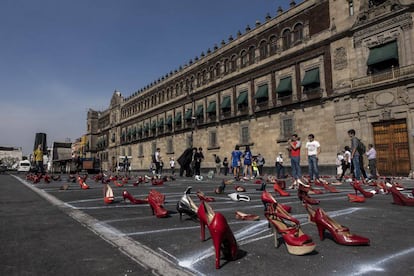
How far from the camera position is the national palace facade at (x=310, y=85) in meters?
18.4

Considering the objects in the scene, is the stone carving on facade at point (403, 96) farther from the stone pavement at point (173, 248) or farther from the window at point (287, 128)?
the stone pavement at point (173, 248)

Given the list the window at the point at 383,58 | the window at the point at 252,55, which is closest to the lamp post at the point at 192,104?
the window at the point at 252,55

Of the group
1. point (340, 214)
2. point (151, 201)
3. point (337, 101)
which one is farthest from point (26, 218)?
point (337, 101)

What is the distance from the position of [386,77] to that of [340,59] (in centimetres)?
366

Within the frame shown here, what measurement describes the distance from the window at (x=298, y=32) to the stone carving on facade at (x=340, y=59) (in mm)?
3713

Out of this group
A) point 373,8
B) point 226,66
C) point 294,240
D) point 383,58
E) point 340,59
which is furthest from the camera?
point 226,66

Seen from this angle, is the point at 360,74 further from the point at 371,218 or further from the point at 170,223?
the point at 170,223

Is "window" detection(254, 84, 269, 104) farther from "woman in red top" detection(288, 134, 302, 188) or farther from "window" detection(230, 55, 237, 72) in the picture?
"woman in red top" detection(288, 134, 302, 188)

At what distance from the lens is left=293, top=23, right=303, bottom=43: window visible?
79.4ft

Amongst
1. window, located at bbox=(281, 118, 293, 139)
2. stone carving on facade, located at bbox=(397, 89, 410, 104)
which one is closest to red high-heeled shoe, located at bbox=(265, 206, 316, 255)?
stone carving on facade, located at bbox=(397, 89, 410, 104)

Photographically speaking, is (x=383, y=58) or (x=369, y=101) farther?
(x=369, y=101)

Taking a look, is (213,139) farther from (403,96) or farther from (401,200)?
(401,200)

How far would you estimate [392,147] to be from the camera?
1852cm

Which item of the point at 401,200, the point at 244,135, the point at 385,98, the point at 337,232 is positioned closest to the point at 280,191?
the point at 401,200
